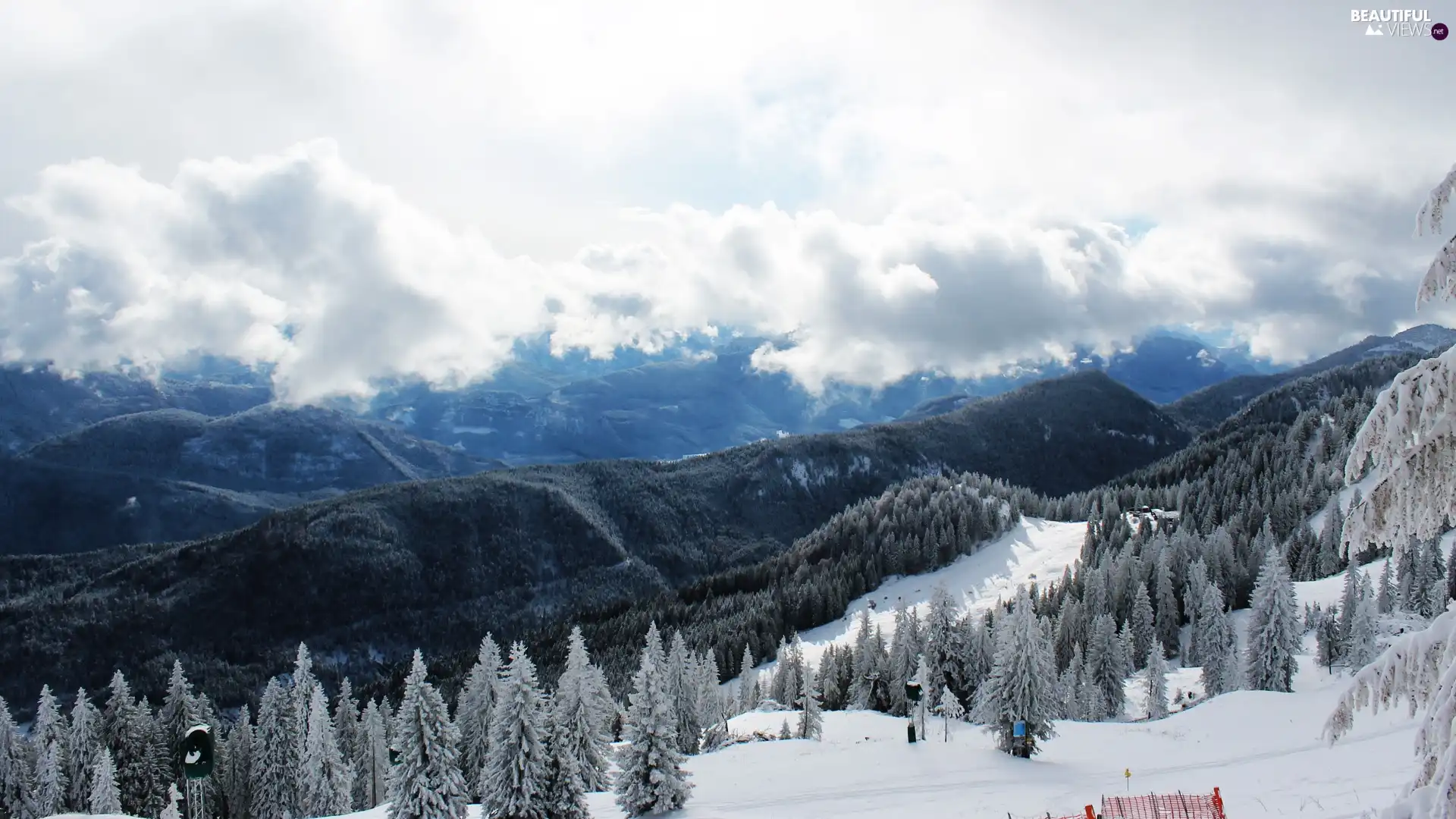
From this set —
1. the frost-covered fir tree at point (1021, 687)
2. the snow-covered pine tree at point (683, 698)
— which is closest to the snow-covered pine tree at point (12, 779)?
the snow-covered pine tree at point (683, 698)

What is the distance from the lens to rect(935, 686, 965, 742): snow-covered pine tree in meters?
65.8

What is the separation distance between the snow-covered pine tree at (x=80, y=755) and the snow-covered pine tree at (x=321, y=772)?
46.1 feet

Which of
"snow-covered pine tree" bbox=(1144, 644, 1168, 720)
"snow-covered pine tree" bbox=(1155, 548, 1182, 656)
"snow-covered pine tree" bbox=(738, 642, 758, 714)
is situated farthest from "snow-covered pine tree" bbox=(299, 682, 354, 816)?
"snow-covered pine tree" bbox=(1155, 548, 1182, 656)

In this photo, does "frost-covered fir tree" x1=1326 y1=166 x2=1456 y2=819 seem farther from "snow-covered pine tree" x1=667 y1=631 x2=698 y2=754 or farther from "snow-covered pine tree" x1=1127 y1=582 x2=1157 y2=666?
"snow-covered pine tree" x1=1127 y1=582 x2=1157 y2=666

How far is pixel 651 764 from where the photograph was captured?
4334cm

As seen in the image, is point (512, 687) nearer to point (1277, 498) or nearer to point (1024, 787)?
point (1024, 787)

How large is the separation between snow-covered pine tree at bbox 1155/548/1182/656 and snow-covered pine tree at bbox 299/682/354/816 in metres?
101

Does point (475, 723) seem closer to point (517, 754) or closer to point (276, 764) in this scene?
point (276, 764)

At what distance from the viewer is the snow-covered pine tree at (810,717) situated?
68.9 m

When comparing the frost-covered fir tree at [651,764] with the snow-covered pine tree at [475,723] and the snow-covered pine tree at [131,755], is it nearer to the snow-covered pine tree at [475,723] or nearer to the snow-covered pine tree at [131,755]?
the snow-covered pine tree at [475,723]

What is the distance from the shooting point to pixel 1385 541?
10.1m

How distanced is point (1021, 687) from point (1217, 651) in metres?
50.4

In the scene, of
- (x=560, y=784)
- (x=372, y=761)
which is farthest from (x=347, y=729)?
(x=560, y=784)

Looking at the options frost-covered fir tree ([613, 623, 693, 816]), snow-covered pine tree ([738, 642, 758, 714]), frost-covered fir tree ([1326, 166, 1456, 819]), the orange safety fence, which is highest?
frost-covered fir tree ([1326, 166, 1456, 819])
